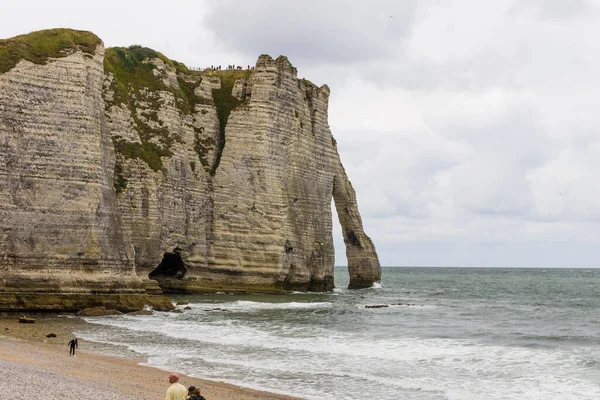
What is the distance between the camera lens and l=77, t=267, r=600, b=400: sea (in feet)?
69.0

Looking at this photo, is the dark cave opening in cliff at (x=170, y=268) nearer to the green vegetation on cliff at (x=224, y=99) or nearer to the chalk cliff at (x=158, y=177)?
the chalk cliff at (x=158, y=177)

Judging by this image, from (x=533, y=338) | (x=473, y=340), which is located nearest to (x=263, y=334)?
(x=473, y=340)

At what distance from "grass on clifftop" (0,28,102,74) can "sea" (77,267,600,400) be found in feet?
49.5

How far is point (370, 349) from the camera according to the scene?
2834 cm

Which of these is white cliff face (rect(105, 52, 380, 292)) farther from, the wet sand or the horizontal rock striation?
the wet sand

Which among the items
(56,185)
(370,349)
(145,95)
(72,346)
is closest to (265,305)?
(56,185)

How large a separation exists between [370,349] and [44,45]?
2622cm

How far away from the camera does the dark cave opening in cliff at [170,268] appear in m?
56.9

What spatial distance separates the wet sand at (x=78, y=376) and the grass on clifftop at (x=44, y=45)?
18.0 metres

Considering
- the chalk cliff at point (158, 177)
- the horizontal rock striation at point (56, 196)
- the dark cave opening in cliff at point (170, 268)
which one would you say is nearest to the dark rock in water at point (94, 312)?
the horizontal rock striation at point (56, 196)

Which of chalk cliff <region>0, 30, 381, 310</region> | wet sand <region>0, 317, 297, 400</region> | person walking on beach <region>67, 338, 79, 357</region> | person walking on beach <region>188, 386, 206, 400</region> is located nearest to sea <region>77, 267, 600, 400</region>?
wet sand <region>0, 317, 297, 400</region>

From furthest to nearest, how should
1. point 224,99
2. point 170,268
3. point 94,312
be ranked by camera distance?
1. point 224,99
2. point 170,268
3. point 94,312

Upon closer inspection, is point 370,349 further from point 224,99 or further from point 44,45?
point 224,99

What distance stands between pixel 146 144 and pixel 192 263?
394 inches
